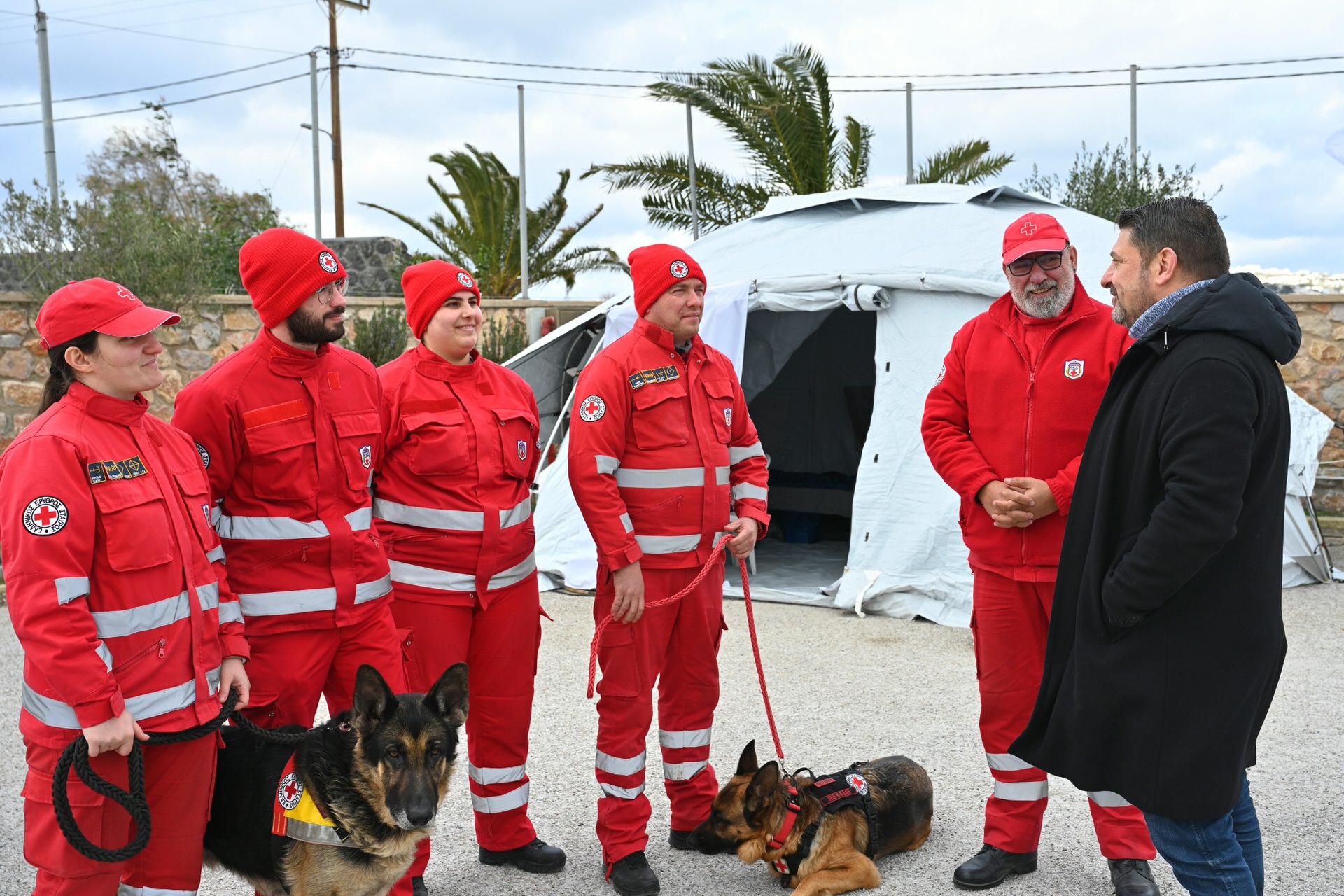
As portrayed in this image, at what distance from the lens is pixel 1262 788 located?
4.08 meters

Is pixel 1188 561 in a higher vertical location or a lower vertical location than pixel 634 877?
higher

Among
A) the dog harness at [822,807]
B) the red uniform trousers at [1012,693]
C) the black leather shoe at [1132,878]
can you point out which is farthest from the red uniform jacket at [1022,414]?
the black leather shoe at [1132,878]

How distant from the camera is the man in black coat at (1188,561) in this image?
2.22 m

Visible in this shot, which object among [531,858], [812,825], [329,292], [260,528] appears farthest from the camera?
[531,858]

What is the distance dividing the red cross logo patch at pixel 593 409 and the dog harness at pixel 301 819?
1.42m

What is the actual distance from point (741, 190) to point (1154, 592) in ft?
49.3

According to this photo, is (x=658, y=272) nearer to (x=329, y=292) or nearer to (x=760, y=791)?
(x=329, y=292)

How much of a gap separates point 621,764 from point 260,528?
1.38m

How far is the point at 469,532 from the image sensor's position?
11.2 feet

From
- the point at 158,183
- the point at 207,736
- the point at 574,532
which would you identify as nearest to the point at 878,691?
the point at 574,532

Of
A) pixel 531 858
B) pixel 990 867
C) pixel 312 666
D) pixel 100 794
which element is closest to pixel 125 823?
pixel 100 794

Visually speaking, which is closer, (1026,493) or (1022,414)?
(1026,493)

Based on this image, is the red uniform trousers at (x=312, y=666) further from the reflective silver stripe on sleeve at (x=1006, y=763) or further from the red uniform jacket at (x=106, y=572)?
the reflective silver stripe on sleeve at (x=1006, y=763)

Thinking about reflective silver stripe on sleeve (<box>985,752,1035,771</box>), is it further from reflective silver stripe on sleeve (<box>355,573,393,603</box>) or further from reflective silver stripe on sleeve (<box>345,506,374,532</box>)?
reflective silver stripe on sleeve (<box>345,506,374,532</box>)
